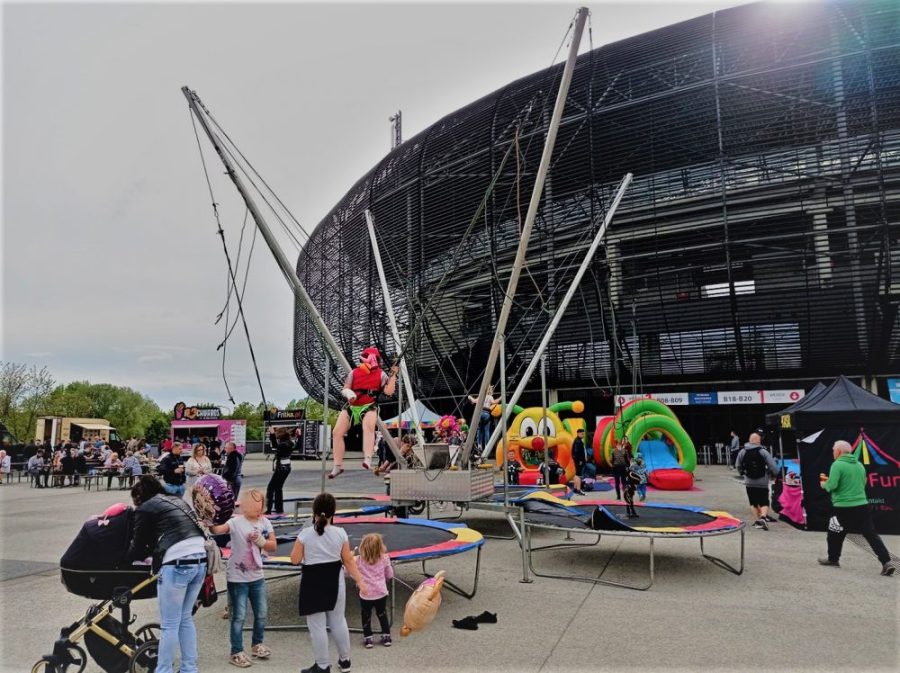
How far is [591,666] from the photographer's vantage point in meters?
4.47

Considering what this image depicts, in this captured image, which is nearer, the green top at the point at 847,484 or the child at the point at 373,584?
the child at the point at 373,584

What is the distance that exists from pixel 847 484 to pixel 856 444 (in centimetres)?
320

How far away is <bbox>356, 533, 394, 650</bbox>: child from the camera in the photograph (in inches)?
196

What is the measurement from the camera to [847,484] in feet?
24.2

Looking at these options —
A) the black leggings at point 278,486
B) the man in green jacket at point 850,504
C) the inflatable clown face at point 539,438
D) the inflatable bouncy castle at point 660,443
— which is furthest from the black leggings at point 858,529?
the inflatable clown face at point 539,438

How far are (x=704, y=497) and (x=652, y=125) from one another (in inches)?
627

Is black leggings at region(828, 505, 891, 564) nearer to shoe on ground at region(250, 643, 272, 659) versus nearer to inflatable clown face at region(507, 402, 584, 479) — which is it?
shoe on ground at region(250, 643, 272, 659)

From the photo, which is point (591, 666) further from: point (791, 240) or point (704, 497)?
point (791, 240)

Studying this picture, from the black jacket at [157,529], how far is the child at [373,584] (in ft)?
4.81

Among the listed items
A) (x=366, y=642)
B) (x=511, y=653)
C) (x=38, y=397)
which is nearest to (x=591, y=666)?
(x=511, y=653)

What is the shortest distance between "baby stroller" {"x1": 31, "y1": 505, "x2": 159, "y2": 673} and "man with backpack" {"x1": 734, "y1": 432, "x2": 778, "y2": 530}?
9.47 meters

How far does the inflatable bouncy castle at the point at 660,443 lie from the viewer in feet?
54.7

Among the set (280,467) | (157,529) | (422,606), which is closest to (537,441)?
(280,467)

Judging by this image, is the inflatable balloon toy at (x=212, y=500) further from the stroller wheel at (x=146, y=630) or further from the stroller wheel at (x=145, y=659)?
the stroller wheel at (x=145, y=659)
